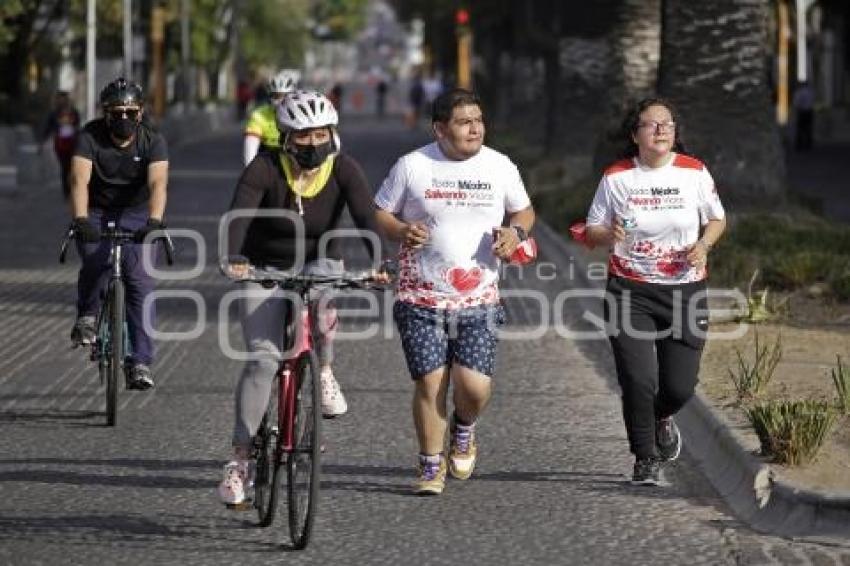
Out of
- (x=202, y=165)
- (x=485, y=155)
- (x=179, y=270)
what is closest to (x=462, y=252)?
(x=485, y=155)

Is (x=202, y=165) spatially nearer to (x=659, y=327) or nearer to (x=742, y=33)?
(x=742, y=33)

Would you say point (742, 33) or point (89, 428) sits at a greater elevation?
point (742, 33)

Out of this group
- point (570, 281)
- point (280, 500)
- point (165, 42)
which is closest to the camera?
point (280, 500)

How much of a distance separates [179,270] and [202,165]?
26.4 meters

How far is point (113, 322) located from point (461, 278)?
296cm

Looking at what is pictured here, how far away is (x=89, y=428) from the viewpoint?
11422 mm

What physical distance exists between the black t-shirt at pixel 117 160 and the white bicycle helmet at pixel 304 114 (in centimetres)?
320

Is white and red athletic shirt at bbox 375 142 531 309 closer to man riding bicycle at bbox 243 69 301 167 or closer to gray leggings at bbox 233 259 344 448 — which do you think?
gray leggings at bbox 233 259 344 448

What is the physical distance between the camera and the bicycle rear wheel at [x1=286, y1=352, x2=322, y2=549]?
26.7ft

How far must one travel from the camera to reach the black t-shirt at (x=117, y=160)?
11.8 meters

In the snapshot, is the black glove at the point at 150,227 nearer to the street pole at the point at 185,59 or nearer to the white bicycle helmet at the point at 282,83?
the white bicycle helmet at the point at 282,83

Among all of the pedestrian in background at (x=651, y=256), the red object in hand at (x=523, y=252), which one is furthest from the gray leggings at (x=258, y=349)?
the pedestrian in background at (x=651, y=256)

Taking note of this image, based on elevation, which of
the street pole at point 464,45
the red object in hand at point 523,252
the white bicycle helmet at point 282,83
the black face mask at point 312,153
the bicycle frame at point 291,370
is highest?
the street pole at point 464,45

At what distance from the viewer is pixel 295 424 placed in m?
8.33
